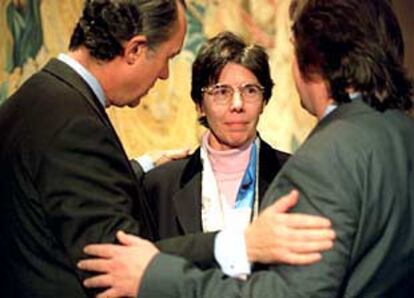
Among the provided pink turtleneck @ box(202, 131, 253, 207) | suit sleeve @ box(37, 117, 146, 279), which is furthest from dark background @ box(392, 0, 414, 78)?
suit sleeve @ box(37, 117, 146, 279)

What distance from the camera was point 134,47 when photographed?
1987 millimetres

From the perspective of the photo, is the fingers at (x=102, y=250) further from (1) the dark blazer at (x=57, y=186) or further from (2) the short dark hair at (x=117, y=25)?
(2) the short dark hair at (x=117, y=25)

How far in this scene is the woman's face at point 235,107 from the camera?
2.86 metres

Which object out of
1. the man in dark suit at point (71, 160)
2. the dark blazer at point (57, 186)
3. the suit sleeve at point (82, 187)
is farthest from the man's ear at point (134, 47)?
the suit sleeve at point (82, 187)

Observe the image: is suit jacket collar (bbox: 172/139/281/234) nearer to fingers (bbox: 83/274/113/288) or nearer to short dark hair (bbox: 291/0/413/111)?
fingers (bbox: 83/274/113/288)

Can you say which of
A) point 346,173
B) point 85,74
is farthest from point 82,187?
point 346,173

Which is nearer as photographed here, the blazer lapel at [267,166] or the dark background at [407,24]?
the blazer lapel at [267,166]

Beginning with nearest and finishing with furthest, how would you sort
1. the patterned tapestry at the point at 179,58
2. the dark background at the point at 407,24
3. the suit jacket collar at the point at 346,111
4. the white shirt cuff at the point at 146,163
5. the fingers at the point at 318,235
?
1. the fingers at the point at 318,235
2. the suit jacket collar at the point at 346,111
3. the white shirt cuff at the point at 146,163
4. the dark background at the point at 407,24
5. the patterned tapestry at the point at 179,58

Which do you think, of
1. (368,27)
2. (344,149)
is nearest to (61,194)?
(344,149)

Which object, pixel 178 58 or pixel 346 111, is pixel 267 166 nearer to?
pixel 178 58

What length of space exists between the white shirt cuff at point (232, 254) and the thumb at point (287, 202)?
0.15m

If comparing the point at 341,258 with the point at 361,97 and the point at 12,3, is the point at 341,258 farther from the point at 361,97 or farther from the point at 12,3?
the point at 12,3

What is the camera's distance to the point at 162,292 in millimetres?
1625

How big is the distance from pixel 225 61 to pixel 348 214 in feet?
4.78
